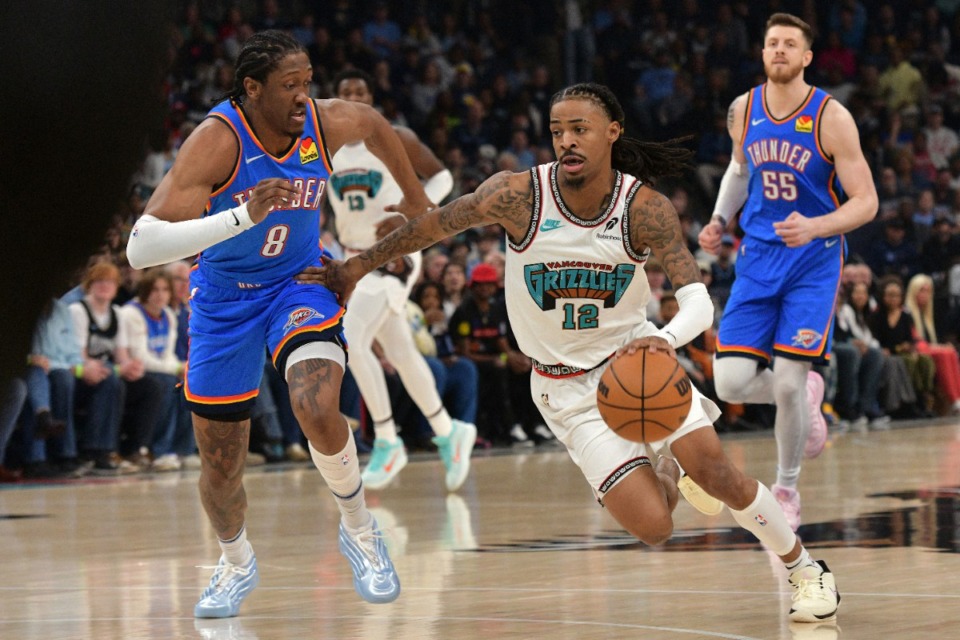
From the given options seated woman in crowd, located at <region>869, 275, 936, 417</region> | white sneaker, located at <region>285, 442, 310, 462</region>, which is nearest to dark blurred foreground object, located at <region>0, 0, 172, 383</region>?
white sneaker, located at <region>285, 442, 310, 462</region>

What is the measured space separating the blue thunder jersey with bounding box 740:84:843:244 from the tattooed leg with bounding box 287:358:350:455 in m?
2.74

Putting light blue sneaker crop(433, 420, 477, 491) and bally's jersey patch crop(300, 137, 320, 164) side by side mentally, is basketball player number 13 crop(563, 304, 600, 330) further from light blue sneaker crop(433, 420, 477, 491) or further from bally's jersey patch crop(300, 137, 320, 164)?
light blue sneaker crop(433, 420, 477, 491)

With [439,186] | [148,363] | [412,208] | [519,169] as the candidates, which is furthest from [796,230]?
[519,169]

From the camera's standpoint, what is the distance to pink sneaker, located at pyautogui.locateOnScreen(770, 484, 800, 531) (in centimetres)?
629

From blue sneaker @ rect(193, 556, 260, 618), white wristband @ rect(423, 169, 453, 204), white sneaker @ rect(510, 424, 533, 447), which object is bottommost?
white sneaker @ rect(510, 424, 533, 447)

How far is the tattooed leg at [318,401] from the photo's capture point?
4512mm

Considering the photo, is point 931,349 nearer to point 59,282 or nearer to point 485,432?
point 485,432

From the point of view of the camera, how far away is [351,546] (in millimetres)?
4742

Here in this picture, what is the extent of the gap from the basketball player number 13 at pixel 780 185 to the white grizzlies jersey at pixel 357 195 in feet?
9.52

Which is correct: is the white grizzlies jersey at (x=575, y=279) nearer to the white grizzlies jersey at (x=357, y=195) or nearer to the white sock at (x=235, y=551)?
the white sock at (x=235, y=551)

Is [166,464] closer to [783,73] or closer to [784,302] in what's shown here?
[784,302]

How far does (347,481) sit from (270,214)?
95 cm

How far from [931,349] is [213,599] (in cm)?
1197

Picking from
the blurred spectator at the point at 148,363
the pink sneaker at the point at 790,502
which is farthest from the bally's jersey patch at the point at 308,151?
the blurred spectator at the point at 148,363
